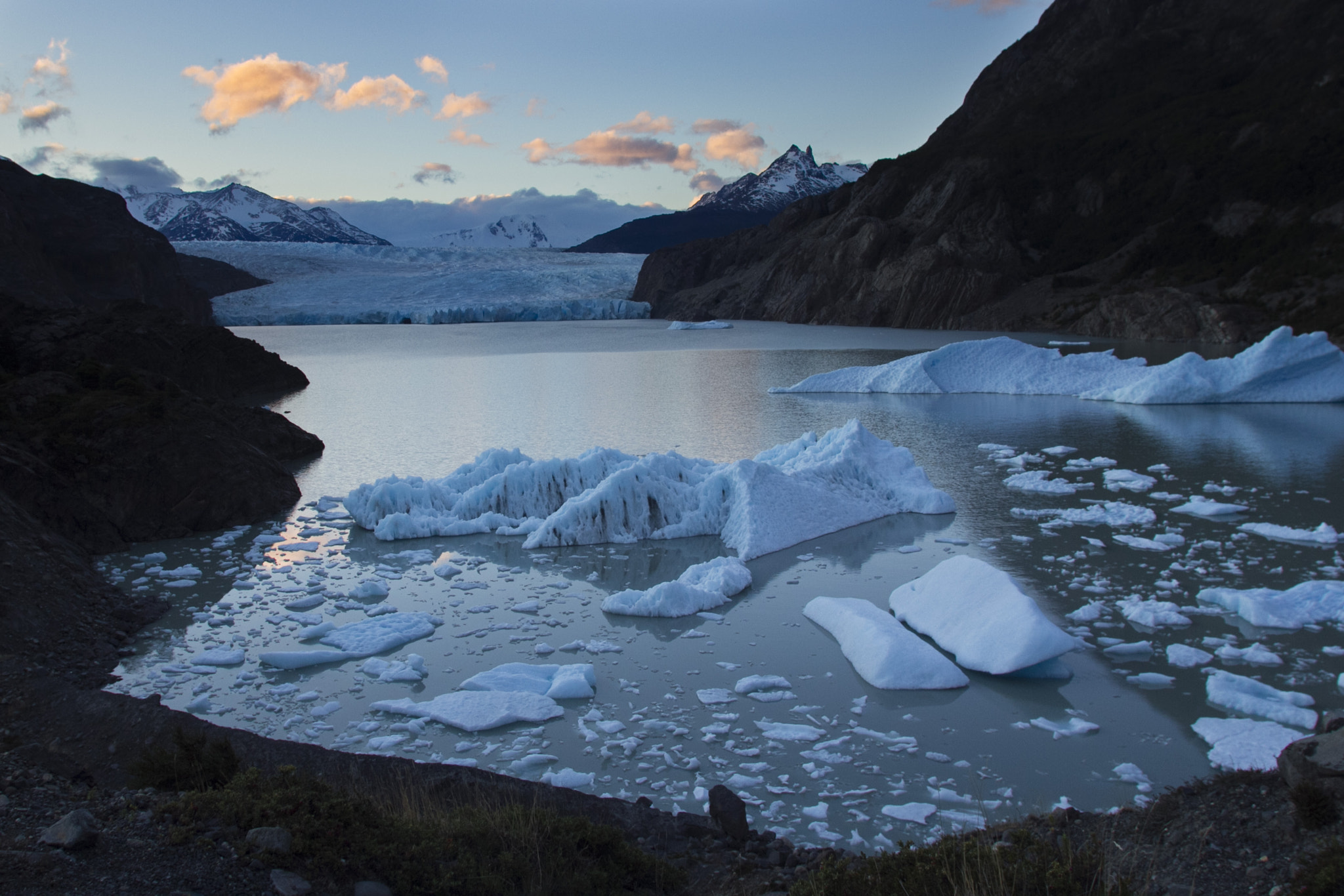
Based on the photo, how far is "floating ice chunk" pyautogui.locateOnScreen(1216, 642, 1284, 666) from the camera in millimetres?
5934

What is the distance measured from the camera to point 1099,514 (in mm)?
9820

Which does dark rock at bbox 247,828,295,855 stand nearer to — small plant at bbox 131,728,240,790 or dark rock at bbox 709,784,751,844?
small plant at bbox 131,728,240,790

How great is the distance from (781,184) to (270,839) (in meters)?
183

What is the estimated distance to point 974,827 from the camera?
4.14 metres

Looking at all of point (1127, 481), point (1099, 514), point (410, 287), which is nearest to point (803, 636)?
point (1099, 514)

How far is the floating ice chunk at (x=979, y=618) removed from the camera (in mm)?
5898

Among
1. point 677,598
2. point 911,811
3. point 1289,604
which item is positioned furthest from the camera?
point 677,598

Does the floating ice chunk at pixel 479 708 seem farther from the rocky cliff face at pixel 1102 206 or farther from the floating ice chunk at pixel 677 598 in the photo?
the rocky cliff face at pixel 1102 206

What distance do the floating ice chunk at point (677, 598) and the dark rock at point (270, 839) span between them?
4377 millimetres

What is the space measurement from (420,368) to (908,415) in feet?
61.0

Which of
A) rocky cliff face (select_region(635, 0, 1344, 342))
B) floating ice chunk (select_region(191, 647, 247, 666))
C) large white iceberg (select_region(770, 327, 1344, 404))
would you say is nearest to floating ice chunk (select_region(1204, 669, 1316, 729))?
floating ice chunk (select_region(191, 647, 247, 666))

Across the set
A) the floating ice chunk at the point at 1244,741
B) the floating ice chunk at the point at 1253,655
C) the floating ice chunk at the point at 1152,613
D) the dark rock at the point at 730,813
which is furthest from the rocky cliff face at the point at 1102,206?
the dark rock at the point at 730,813

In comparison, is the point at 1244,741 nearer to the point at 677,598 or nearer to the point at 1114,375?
the point at 677,598

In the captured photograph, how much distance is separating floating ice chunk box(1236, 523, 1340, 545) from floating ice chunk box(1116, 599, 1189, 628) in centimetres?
271
